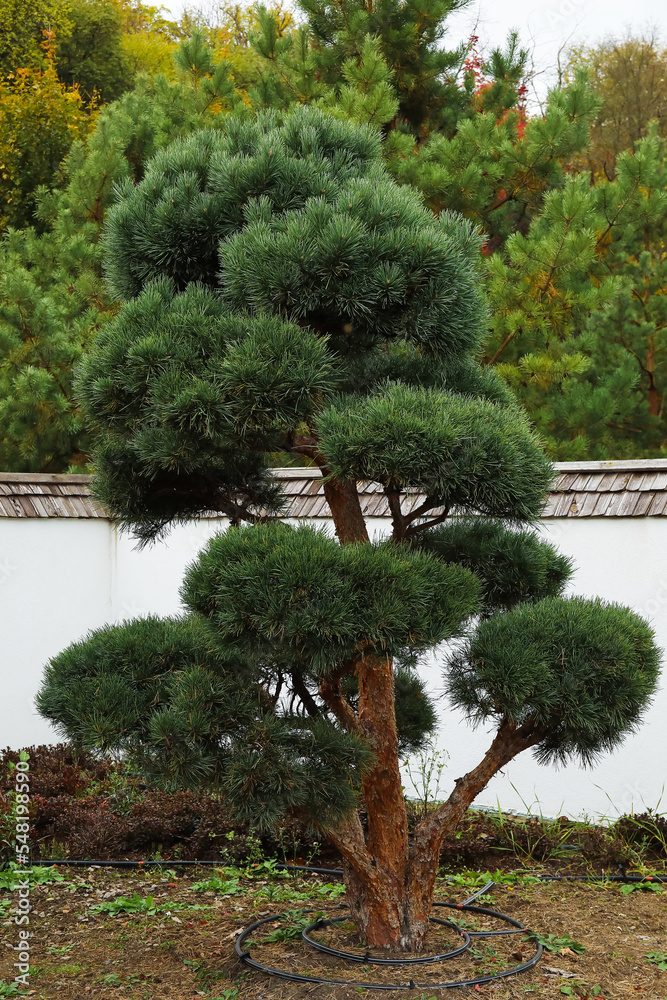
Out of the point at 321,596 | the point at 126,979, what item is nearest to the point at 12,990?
the point at 126,979

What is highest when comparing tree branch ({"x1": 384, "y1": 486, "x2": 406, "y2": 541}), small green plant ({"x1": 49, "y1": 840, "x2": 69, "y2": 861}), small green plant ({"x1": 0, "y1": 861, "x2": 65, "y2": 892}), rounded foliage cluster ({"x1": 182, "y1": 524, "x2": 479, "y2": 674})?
tree branch ({"x1": 384, "y1": 486, "x2": 406, "y2": 541})

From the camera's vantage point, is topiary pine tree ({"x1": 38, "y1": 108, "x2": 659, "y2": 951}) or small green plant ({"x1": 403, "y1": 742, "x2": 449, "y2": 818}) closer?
topiary pine tree ({"x1": 38, "y1": 108, "x2": 659, "y2": 951})

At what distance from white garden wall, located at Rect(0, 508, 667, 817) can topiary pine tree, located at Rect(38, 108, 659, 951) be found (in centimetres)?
188

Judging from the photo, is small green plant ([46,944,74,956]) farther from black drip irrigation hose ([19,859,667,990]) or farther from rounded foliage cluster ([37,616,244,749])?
rounded foliage cluster ([37,616,244,749])

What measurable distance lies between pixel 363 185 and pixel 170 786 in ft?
5.77

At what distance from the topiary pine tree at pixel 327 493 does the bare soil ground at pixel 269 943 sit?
29 centimetres

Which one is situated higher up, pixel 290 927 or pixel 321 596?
pixel 321 596

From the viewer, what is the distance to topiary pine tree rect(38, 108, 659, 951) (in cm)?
233

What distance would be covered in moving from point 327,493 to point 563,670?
0.91m

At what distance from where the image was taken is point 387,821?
114 inches

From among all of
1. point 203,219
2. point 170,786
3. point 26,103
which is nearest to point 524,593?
point 170,786

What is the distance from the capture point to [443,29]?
6.46m

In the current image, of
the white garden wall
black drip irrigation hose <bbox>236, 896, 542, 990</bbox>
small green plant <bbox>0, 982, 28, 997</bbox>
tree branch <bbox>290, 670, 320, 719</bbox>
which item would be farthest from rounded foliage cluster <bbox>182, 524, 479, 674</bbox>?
the white garden wall

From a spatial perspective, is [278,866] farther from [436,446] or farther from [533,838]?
[436,446]
